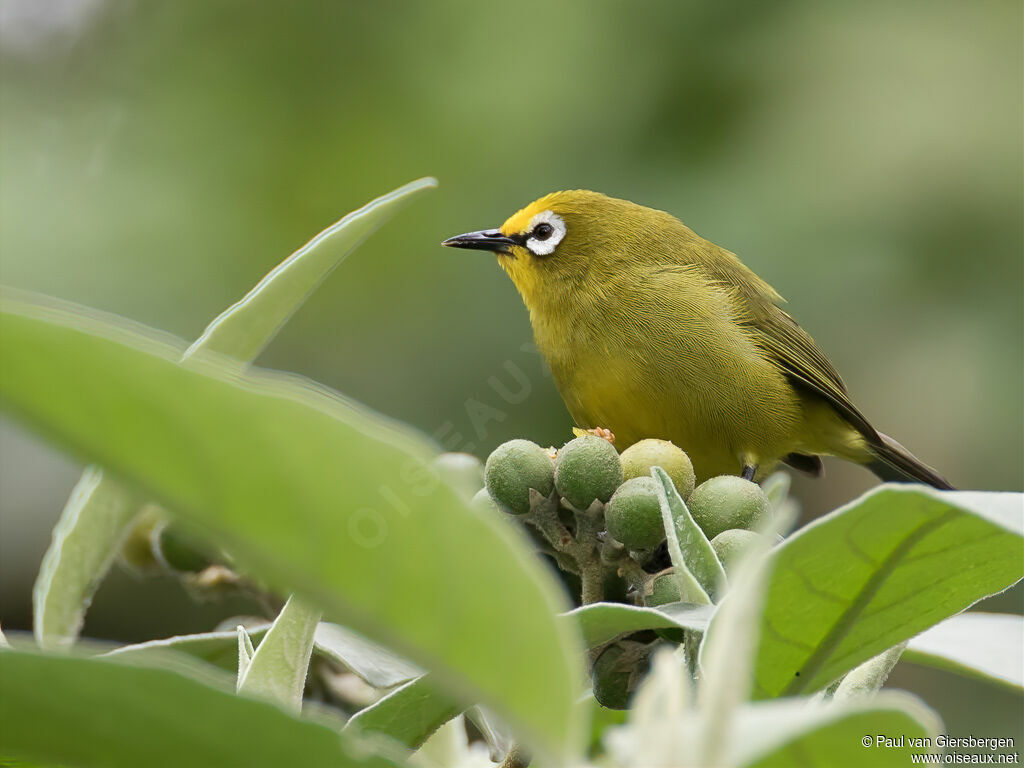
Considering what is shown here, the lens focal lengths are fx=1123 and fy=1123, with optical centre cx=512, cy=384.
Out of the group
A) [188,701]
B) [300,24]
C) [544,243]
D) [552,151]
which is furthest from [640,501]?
[300,24]

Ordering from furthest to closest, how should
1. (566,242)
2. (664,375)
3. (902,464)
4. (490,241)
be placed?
(902,464)
(490,241)
(566,242)
(664,375)

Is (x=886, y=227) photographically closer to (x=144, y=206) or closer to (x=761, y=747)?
(x=144, y=206)

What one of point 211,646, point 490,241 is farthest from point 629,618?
point 490,241

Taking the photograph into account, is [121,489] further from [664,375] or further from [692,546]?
[664,375]

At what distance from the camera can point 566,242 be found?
10.6ft

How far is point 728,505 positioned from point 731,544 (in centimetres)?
13

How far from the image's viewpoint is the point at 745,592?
60 cm

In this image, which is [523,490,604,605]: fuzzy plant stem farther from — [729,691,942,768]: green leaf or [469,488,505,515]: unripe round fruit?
[729,691,942,768]: green leaf

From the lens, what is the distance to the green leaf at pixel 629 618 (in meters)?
0.98

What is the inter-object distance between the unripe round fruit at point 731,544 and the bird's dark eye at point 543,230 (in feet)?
7.00

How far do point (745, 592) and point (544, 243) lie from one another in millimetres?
2719

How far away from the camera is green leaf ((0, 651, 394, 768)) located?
702mm

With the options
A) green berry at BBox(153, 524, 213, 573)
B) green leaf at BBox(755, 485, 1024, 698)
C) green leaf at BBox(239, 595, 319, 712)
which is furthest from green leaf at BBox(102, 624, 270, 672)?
green leaf at BBox(755, 485, 1024, 698)

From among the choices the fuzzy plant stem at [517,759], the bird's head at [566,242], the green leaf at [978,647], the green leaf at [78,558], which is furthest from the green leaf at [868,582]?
the bird's head at [566,242]
